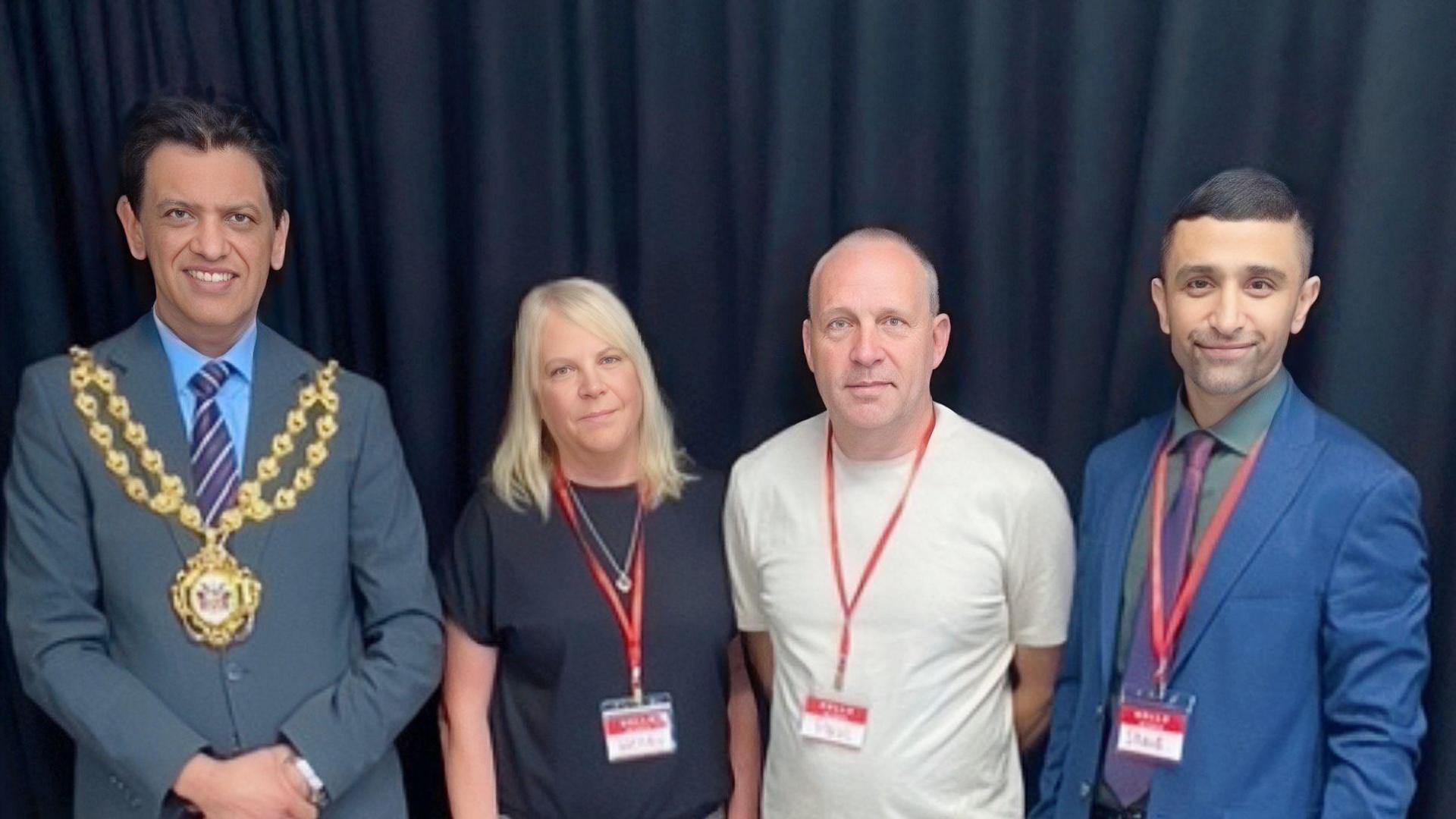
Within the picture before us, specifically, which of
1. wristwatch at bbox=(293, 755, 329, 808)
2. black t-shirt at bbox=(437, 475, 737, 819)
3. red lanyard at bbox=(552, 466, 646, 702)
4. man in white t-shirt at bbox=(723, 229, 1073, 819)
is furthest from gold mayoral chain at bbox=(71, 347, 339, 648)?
man in white t-shirt at bbox=(723, 229, 1073, 819)

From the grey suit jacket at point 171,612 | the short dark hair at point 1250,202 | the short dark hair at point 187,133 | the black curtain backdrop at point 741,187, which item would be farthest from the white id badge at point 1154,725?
the short dark hair at point 187,133

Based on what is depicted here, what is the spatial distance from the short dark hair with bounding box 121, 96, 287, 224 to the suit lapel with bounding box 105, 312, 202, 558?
0.24 meters

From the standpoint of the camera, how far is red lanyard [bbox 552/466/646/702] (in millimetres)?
2203

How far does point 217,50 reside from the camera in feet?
8.55

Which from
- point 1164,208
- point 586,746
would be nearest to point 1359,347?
point 1164,208

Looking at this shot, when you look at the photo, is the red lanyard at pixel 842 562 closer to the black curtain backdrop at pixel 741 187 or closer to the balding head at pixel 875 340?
the balding head at pixel 875 340

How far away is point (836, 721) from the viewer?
6.94 ft

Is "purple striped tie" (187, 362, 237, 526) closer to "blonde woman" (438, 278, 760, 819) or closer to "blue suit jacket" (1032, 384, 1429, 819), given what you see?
"blonde woman" (438, 278, 760, 819)

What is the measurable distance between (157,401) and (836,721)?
3.80ft

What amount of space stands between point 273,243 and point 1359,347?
5.75ft

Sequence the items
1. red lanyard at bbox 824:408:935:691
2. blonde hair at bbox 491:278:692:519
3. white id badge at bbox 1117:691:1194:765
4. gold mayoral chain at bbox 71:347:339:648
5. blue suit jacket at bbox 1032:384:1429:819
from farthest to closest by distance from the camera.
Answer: blonde hair at bbox 491:278:692:519, red lanyard at bbox 824:408:935:691, gold mayoral chain at bbox 71:347:339:648, white id badge at bbox 1117:691:1194:765, blue suit jacket at bbox 1032:384:1429:819

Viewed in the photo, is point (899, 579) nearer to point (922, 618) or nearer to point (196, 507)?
point (922, 618)

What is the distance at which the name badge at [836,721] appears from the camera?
2.10 m

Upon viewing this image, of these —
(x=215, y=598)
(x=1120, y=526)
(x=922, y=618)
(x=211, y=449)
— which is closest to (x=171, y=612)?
(x=215, y=598)
